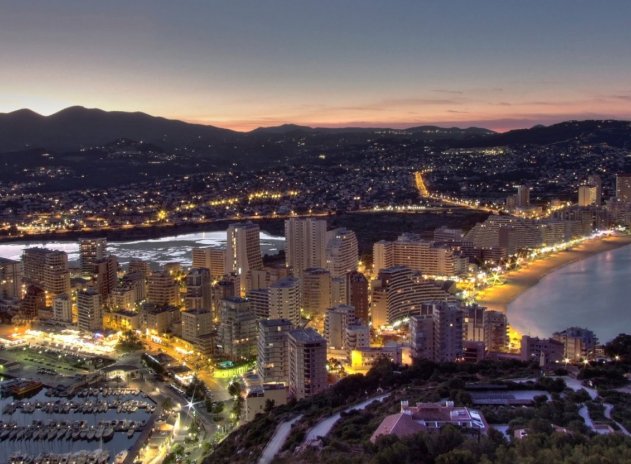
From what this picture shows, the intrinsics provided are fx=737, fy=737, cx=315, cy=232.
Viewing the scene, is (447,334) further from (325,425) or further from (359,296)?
(325,425)

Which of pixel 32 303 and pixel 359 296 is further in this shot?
pixel 32 303

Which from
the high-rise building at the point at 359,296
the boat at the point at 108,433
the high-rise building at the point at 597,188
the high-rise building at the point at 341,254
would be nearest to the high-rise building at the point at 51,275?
the high-rise building at the point at 341,254

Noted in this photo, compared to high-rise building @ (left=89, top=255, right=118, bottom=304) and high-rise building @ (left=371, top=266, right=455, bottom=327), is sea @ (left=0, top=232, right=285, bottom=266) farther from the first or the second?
high-rise building @ (left=371, top=266, right=455, bottom=327)

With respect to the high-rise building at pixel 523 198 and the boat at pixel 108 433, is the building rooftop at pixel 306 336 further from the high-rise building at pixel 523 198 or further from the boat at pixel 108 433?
the high-rise building at pixel 523 198

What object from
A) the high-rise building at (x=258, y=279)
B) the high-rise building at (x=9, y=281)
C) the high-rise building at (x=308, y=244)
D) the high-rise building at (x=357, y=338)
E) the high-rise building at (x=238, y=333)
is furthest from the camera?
the high-rise building at (x=308, y=244)

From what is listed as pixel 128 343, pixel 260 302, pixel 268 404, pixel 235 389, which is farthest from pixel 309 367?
pixel 128 343

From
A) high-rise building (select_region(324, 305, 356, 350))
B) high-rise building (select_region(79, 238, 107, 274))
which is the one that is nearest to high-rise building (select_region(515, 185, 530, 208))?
high-rise building (select_region(79, 238, 107, 274))

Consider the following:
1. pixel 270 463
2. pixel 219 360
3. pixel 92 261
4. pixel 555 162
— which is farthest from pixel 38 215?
pixel 270 463

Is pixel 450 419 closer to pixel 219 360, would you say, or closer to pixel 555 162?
pixel 219 360
